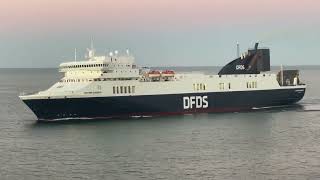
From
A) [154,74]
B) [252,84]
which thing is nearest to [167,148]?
[154,74]

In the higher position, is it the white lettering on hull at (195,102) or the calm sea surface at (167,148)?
the white lettering on hull at (195,102)

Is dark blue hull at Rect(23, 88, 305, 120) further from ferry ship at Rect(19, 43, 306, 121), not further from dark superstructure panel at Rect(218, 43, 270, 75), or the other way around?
dark superstructure panel at Rect(218, 43, 270, 75)

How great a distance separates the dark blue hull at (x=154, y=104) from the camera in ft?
181

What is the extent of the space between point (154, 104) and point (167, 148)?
19.0 m

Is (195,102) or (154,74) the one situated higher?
(154,74)

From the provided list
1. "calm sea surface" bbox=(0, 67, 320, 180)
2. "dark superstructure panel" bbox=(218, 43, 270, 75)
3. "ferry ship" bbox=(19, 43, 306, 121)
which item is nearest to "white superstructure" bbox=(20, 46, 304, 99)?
"ferry ship" bbox=(19, 43, 306, 121)

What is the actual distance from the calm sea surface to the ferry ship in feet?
5.53

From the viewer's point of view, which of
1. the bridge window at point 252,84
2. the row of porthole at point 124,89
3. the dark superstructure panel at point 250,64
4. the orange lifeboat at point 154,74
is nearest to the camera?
the row of porthole at point 124,89

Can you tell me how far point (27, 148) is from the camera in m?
41.1

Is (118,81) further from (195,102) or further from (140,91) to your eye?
(195,102)

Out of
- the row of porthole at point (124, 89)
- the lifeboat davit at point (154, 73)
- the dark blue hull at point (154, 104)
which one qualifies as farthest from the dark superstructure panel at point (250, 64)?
the row of porthole at point (124, 89)

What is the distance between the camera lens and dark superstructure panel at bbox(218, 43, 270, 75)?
66438mm

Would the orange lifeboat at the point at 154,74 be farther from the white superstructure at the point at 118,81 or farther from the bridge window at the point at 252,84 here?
the bridge window at the point at 252,84

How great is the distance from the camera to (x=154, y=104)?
2299 inches
